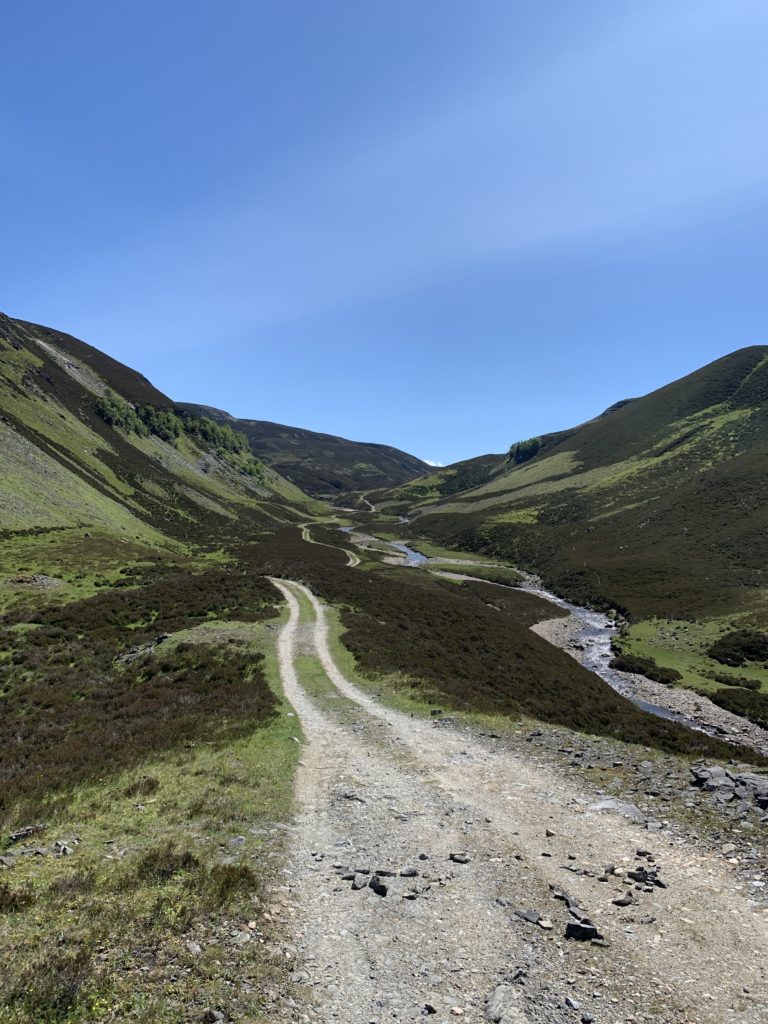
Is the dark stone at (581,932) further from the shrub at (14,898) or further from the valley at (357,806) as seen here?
the shrub at (14,898)

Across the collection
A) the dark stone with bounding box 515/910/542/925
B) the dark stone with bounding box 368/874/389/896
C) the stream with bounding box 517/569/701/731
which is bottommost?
the stream with bounding box 517/569/701/731

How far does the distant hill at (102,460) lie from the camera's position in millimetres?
69500

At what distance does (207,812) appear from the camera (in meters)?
12.8

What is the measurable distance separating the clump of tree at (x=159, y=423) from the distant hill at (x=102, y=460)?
1.35 feet

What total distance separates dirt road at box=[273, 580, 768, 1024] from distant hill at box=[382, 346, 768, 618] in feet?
188

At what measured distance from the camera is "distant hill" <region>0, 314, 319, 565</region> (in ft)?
228

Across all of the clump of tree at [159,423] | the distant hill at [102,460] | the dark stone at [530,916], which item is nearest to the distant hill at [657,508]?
the dark stone at [530,916]

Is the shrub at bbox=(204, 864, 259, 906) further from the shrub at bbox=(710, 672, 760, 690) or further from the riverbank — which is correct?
the shrub at bbox=(710, 672, 760, 690)

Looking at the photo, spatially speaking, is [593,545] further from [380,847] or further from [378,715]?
[380,847]

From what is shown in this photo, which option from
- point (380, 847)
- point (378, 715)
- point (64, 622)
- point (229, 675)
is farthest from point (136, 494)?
point (380, 847)

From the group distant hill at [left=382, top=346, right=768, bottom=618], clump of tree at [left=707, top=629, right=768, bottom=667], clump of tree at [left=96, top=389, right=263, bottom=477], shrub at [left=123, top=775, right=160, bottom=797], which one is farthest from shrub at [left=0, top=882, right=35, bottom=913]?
clump of tree at [left=96, top=389, right=263, bottom=477]

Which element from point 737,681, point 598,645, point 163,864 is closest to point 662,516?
point 598,645

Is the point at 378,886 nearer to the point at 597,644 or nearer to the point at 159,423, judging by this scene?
the point at 597,644

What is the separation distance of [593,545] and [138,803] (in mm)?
98507
